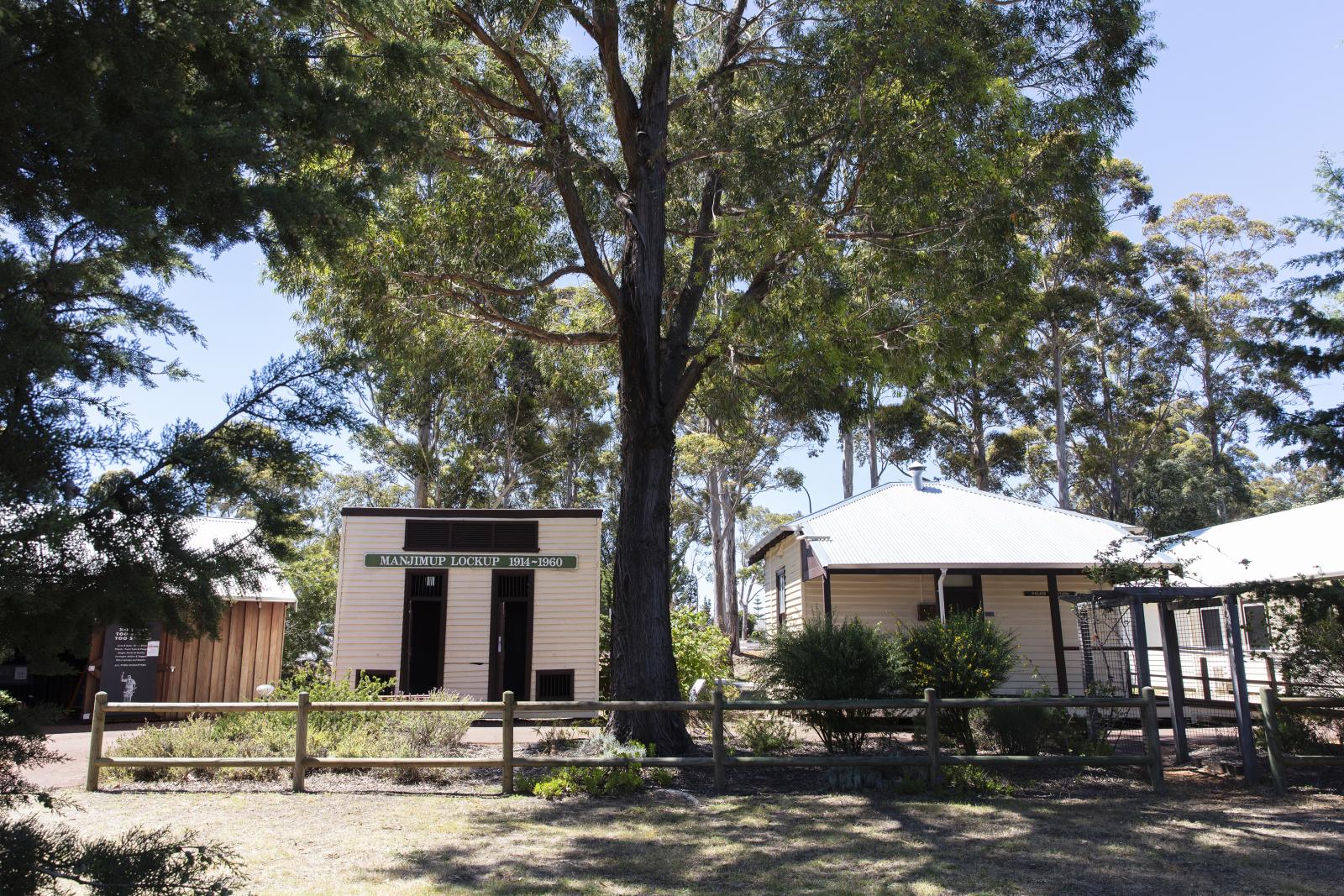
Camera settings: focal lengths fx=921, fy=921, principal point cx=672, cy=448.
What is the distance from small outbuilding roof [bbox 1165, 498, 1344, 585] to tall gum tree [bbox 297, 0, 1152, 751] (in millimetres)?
5732

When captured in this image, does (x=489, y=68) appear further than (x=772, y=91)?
Yes

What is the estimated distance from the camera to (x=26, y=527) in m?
3.31

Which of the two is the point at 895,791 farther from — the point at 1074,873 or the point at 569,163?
the point at 569,163

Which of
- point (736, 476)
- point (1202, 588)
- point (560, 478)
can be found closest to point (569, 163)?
point (1202, 588)

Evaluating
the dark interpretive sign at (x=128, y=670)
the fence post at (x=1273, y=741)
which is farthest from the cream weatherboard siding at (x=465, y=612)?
the fence post at (x=1273, y=741)

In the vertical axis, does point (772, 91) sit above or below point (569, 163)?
above

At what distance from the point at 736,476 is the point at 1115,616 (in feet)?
78.7

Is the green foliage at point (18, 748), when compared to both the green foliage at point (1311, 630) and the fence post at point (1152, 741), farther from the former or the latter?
the green foliage at point (1311, 630)


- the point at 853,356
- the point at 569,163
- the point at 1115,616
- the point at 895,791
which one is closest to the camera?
the point at 895,791

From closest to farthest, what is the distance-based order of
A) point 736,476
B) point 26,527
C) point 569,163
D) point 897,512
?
point 26,527
point 569,163
point 897,512
point 736,476

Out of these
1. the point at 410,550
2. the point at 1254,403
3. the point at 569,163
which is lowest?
the point at 410,550

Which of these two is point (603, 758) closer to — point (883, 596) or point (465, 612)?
point (465, 612)

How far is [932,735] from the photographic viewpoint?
32.2 ft

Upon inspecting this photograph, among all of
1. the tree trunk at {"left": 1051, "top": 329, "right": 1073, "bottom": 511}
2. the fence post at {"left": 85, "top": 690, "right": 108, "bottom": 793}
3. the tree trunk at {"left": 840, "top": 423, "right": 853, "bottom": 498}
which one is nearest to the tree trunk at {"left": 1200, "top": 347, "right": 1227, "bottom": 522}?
the tree trunk at {"left": 1051, "top": 329, "right": 1073, "bottom": 511}
